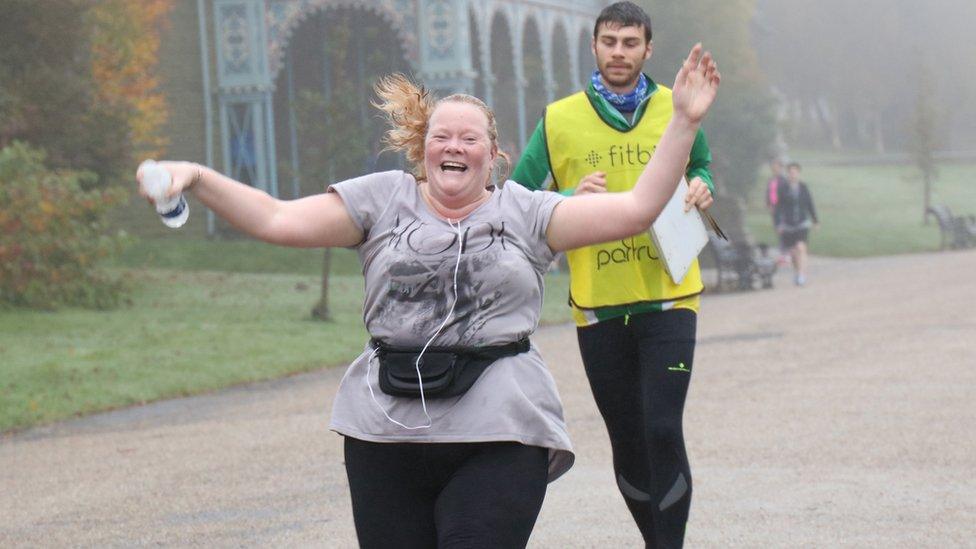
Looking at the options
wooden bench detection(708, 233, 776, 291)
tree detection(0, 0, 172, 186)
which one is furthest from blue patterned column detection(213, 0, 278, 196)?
wooden bench detection(708, 233, 776, 291)

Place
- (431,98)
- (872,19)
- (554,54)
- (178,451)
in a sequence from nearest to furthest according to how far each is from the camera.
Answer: (431,98)
(178,451)
(554,54)
(872,19)

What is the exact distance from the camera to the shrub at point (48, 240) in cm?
1758

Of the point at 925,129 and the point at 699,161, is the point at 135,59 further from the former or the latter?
the point at 925,129

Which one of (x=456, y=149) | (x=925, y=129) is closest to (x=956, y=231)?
(x=925, y=129)

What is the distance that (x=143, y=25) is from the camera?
29.5 meters

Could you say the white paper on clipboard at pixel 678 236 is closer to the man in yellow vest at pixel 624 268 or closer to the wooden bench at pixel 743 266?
the man in yellow vest at pixel 624 268

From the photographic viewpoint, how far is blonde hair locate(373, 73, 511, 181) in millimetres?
4125

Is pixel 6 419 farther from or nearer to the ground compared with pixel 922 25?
nearer to the ground

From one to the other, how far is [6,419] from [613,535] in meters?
5.66

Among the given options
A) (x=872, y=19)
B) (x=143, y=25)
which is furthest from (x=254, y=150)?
(x=872, y=19)

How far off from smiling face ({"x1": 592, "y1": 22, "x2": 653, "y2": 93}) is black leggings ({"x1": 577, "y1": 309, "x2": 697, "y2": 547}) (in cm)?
76

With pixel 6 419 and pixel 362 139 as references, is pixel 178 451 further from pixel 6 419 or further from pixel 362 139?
pixel 362 139

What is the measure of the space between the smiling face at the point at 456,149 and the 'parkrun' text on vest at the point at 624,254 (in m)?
1.66

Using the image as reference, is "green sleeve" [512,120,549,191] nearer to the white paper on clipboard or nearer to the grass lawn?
the white paper on clipboard
